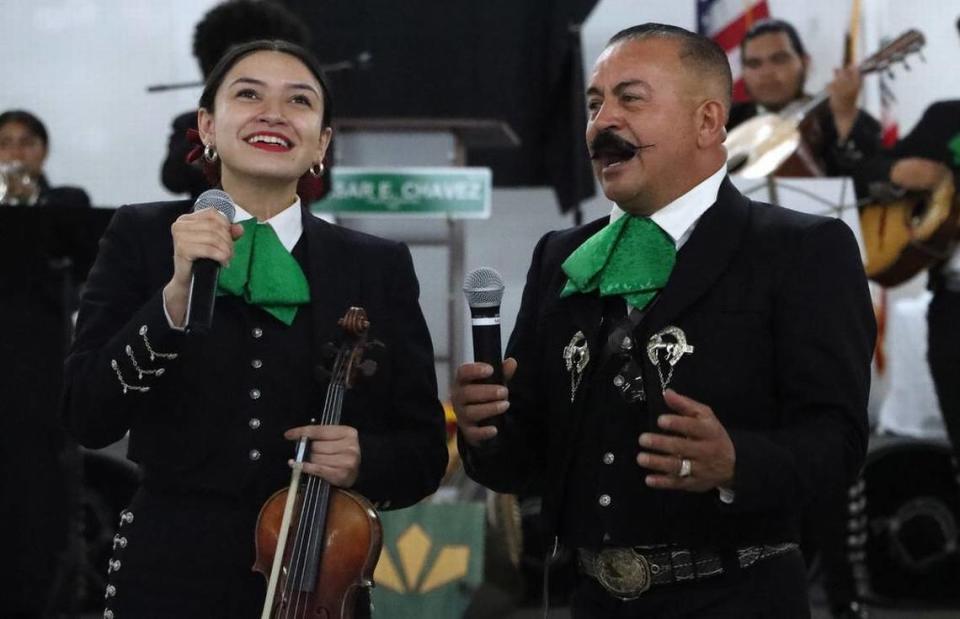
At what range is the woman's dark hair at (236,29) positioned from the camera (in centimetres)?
391

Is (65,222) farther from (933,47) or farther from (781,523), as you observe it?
(933,47)

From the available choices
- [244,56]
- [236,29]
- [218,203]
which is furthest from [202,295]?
[236,29]

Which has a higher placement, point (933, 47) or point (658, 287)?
point (933, 47)

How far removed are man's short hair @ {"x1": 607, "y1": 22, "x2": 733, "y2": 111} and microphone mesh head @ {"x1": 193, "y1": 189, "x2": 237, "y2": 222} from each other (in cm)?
71

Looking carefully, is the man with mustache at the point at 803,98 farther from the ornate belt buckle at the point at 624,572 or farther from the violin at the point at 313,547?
the violin at the point at 313,547

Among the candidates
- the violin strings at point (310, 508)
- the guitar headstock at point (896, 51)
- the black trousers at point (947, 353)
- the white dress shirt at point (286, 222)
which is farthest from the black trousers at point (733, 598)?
the guitar headstock at point (896, 51)

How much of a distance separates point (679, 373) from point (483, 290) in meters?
0.35

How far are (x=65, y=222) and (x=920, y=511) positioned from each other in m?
3.31

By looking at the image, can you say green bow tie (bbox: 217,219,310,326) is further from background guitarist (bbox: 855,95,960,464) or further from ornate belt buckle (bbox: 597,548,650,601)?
background guitarist (bbox: 855,95,960,464)

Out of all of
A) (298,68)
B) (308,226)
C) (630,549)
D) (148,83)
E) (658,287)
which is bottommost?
(630,549)

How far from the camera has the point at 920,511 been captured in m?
5.46

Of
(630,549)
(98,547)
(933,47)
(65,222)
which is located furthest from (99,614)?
(933,47)

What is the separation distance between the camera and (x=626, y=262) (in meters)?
2.38

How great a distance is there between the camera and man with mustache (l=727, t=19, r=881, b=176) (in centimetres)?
494
